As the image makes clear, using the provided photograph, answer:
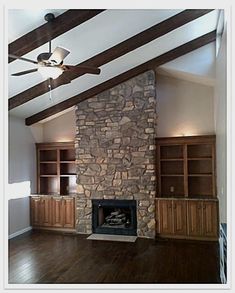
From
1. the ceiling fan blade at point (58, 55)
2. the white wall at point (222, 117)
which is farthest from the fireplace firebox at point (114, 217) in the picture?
the ceiling fan blade at point (58, 55)

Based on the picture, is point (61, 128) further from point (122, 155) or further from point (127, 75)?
point (127, 75)

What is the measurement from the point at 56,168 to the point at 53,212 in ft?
4.23

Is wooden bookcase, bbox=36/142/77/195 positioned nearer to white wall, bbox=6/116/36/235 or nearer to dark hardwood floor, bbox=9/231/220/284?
white wall, bbox=6/116/36/235

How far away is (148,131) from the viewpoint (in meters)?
6.37

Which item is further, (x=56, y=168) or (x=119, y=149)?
(x=56, y=168)

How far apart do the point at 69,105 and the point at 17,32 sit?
3150 mm

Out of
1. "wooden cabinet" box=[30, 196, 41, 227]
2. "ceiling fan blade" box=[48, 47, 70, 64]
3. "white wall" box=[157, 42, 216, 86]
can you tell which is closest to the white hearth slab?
"wooden cabinet" box=[30, 196, 41, 227]

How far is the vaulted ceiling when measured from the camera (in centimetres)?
371

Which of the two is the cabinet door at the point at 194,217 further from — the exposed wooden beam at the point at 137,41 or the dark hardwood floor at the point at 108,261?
the exposed wooden beam at the point at 137,41

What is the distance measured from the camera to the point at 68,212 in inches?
273

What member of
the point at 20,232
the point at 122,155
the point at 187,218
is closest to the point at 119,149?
the point at 122,155

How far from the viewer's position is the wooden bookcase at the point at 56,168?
7381 mm
